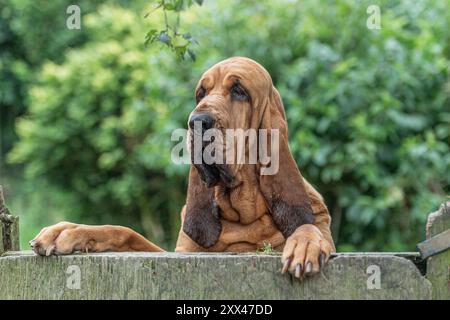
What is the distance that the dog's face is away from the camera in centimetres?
418

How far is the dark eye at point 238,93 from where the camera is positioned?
14.5 ft

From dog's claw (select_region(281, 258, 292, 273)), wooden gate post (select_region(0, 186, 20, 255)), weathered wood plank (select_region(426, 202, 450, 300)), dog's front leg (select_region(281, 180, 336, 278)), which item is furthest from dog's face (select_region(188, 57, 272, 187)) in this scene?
weathered wood plank (select_region(426, 202, 450, 300))

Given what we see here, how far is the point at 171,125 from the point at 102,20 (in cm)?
335

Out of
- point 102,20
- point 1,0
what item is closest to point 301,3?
point 102,20

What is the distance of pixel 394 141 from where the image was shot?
846 centimetres

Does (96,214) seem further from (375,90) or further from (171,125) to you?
(375,90)

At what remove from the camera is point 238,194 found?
4.48 meters

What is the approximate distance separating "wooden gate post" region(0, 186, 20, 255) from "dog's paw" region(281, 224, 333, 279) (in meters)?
1.39

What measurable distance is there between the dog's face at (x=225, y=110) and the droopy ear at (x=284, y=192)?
0.15 m

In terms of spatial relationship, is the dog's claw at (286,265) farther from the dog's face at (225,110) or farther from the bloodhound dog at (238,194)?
the dog's face at (225,110)

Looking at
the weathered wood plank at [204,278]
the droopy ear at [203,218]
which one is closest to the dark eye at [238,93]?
the droopy ear at [203,218]

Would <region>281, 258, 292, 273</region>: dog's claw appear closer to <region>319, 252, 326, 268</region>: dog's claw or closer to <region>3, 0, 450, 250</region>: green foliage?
<region>319, 252, 326, 268</region>: dog's claw

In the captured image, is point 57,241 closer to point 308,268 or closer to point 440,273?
point 308,268

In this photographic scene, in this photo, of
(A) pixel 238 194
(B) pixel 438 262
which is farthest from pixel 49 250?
(B) pixel 438 262
